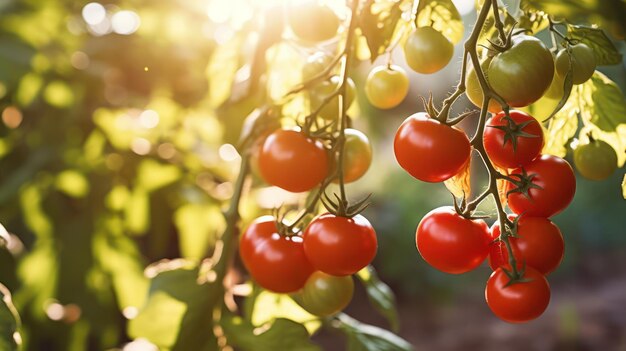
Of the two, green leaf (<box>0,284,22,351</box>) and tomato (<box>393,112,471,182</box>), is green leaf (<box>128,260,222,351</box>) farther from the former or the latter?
tomato (<box>393,112,471,182</box>)

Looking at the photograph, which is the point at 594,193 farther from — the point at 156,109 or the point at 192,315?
the point at 192,315

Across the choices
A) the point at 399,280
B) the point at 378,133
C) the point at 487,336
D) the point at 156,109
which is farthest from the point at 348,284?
the point at 399,280

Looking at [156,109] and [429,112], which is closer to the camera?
[429,112]

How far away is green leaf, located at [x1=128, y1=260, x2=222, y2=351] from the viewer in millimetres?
557

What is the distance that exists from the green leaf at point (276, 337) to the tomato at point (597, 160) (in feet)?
0.74

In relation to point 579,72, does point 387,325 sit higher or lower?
lower

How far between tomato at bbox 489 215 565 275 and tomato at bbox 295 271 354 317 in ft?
0.39

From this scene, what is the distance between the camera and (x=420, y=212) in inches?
129

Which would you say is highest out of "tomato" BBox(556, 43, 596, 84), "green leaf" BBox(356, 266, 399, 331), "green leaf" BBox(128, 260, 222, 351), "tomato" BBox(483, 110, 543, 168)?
"tomato" BBox(556, 43, 596, 84)

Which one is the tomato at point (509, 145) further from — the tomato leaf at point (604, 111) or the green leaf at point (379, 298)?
the green leaf at point (379, 298)

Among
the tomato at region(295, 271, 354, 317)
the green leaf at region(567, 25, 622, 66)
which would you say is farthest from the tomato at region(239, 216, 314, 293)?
the green leaf at region(567, 25, 622, 66)

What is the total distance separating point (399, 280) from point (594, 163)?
2852 millimetres

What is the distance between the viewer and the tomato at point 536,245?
15.1 inches

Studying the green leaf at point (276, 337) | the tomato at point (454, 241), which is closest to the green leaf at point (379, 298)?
the green leaf at point (276, 337)
